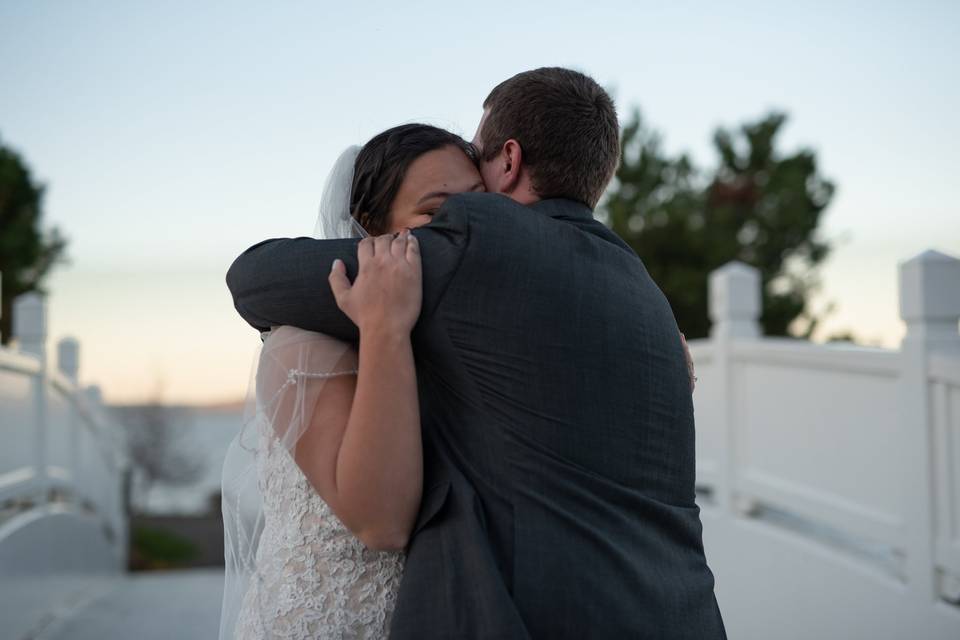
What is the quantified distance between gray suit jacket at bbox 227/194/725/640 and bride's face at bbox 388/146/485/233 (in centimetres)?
29

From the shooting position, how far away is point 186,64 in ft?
38.6

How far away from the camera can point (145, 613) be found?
823 centimetres

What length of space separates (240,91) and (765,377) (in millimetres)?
4185

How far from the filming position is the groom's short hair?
6.33ft

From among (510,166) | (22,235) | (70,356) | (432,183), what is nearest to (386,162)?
(432,183)

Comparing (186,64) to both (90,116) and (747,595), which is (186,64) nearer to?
(90,116)

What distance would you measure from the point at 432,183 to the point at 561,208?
0.31 meters

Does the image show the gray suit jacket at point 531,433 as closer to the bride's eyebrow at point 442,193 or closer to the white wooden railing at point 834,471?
the bride's eyebrow at point 442,193

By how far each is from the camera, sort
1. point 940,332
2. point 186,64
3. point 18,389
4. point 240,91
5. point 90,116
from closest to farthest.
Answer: point 940,332, point 18,389, point 240,91, point 186,64, point 90,116

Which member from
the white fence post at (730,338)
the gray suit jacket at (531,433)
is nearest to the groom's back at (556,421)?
the gray suit jacket at (531,433)

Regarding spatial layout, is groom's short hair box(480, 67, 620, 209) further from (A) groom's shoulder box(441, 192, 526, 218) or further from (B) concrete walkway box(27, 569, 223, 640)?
(B) concrete walkway box(27, 569, 223, 640)

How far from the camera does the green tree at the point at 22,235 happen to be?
26.5 meters

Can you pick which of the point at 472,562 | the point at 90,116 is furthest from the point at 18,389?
the point at 90,116

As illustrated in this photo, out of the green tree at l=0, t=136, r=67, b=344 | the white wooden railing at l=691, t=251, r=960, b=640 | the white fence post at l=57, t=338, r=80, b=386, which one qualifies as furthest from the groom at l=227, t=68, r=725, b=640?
the green tree at l=0, t=136, r=67, b=344
